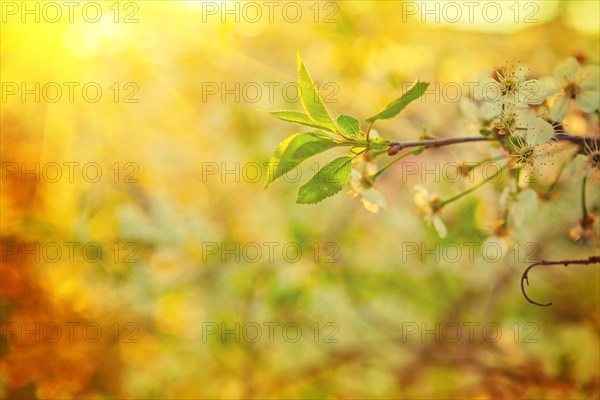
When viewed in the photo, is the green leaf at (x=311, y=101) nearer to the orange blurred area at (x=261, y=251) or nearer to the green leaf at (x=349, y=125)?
the green leaf at (x=349, y=125)

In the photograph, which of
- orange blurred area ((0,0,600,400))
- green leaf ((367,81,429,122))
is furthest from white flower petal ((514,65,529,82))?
orange blurred area ((0,0,600,400))

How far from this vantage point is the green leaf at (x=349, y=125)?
0.47 meters

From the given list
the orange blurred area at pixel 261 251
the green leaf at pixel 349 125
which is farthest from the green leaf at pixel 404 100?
the orange blurred area at pixel 261 251

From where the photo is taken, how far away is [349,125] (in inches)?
18.6

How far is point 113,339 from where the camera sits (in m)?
1.69

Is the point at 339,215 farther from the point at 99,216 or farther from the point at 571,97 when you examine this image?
the point at 571,97

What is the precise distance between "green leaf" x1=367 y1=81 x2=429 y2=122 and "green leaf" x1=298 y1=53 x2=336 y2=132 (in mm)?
46

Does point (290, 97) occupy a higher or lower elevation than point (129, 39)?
lower

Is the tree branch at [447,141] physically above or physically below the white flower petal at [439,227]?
above

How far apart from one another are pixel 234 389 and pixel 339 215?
28.8 inches

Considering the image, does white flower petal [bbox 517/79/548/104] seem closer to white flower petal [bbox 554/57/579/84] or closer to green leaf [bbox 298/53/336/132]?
white flower petal [bbox 554/57/579/84]

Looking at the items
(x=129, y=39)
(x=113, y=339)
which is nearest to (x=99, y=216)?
(x=113, y=339)

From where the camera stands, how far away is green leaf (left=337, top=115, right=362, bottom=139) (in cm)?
47

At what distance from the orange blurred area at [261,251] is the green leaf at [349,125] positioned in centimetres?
57
